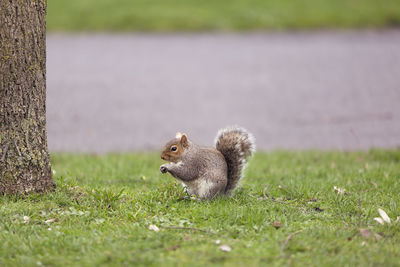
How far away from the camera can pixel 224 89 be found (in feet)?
30.6

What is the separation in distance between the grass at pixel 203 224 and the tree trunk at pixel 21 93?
0.23 metres

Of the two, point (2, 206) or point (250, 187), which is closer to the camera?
point (2, 206)

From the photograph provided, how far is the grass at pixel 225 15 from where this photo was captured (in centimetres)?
1288

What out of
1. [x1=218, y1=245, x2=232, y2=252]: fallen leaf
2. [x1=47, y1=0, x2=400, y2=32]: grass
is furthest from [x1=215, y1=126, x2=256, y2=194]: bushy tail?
[x1=47, y1=0, x2=400, y2=32]: grass

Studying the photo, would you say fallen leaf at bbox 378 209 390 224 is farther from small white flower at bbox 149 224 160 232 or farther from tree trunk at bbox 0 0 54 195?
tree trunk at bbox 0 0 54 195

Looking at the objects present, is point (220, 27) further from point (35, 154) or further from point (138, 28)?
point (35, 154)

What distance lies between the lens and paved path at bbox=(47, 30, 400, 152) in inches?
290

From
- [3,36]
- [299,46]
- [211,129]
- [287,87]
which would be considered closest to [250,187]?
[3,36]

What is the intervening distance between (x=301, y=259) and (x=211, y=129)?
452 cm

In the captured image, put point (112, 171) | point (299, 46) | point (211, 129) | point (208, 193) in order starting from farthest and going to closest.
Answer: point (299, 46) → point (211, 129) → point (112, 171) → point (208, 193)

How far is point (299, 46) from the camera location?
37.9 ft

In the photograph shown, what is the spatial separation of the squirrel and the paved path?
1.85 metres

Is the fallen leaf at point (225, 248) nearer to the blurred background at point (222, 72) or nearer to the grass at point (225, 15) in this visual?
the blurred background at point (222, 72)

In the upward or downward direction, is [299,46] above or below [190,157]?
above
